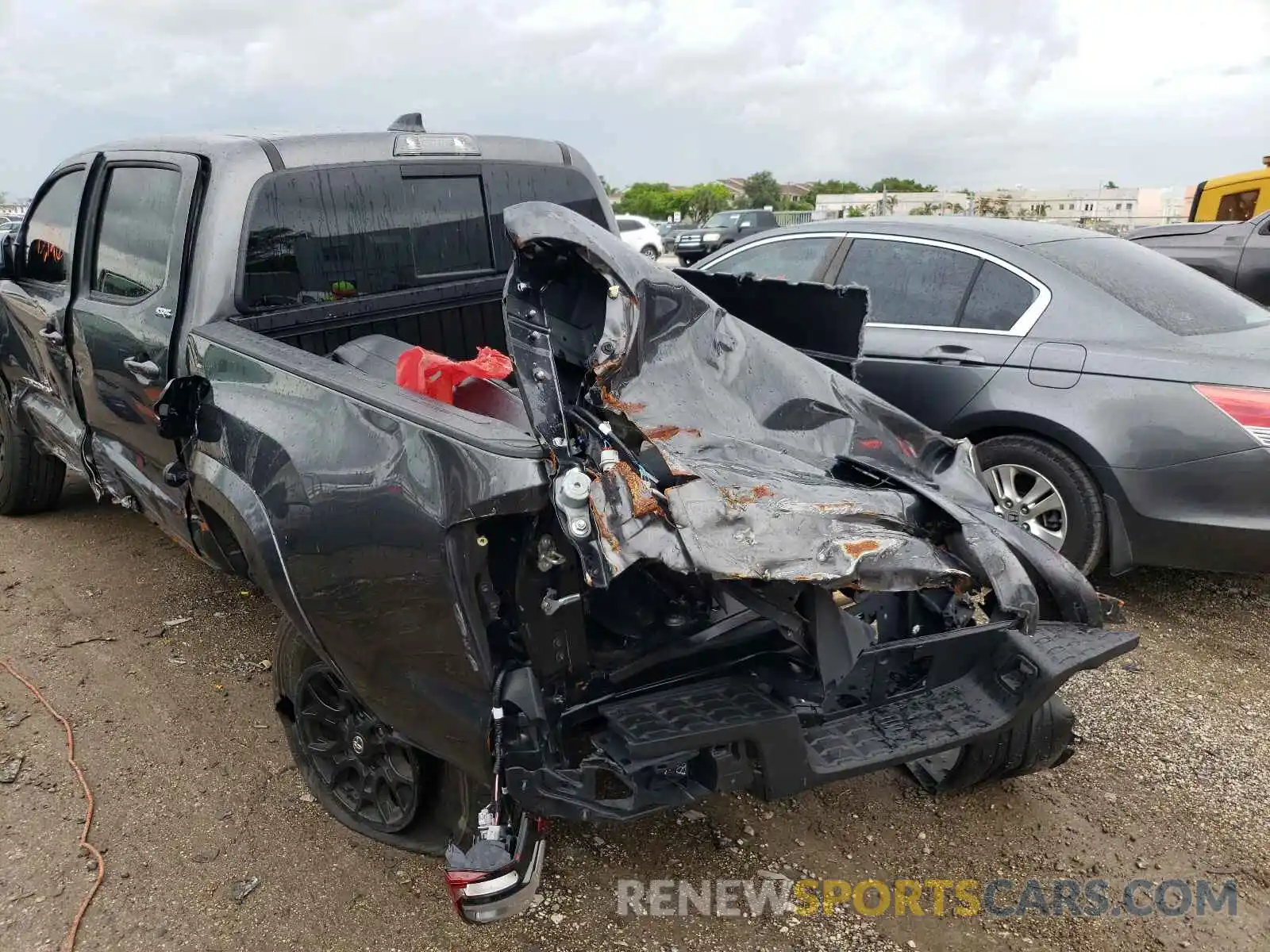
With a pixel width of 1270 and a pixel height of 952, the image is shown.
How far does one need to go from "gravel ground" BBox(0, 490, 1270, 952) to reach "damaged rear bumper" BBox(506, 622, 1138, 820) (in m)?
0.58

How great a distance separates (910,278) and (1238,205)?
29.3 feet

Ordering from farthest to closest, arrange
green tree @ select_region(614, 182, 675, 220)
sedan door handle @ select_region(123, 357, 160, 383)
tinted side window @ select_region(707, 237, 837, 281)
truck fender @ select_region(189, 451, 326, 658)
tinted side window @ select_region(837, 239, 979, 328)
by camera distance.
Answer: green tree @ select_region(614, 182, 675, 220) < tinted side window @ select_region(707, 237, 837, 281) < tinted side window @ select_region(837, 239, 979, 328) < sedan door handle @ select_region(123, 357, 160, 383) < truck fender @ select_region(189, 451, 326, 658)

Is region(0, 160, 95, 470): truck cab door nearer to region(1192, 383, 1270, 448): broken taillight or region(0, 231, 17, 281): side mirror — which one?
region(0, 231, 17, 281): side mirror

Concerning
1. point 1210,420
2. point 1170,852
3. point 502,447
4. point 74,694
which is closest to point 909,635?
point 1170,852

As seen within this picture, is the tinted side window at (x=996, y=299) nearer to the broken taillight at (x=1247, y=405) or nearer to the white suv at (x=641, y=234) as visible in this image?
the broken taillight at (x=1247, y=405)

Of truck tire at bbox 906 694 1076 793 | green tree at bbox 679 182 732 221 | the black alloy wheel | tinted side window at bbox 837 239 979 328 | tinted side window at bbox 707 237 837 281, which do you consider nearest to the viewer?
the black alloy wheel

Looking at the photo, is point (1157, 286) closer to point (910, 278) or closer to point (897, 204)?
point (910, 278)

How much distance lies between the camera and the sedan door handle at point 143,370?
2973mm

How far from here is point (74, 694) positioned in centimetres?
339

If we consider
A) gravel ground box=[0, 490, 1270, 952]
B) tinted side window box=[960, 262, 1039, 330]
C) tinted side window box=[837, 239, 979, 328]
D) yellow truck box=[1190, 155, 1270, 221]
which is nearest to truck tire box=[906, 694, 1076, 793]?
gravel ground box=[0, 490, 1270, 952]

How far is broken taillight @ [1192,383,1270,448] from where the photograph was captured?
10.9ft

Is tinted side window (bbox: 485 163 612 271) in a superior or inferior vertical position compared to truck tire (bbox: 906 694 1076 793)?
superior

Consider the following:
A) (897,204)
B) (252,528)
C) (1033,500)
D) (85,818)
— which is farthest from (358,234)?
(897,204)

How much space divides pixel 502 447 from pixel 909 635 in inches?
52.7
